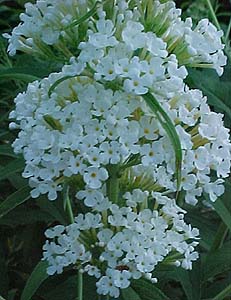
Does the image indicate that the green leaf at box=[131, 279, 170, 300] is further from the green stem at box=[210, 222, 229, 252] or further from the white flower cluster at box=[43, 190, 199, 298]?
the green stem at box=[210, 222, 229, 252]

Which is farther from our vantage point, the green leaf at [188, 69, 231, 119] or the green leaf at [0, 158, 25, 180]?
the green leaf at [188, 69, 231, 119]

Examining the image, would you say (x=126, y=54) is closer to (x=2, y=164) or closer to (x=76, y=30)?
Result: (x=76, y=30)

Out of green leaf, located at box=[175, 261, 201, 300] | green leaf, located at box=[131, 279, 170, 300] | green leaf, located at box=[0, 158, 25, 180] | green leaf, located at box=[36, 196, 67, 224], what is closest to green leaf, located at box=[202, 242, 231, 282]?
green leaf, located at box=[175, 261, 201, 300]

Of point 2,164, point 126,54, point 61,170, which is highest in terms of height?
point 126,54

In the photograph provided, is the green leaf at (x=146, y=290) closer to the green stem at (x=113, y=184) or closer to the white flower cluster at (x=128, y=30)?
the green stem at (x=113, y=184)

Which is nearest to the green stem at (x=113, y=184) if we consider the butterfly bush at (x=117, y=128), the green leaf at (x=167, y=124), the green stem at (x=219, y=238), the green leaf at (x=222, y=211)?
the butterfly bush at (x=117, y=128)

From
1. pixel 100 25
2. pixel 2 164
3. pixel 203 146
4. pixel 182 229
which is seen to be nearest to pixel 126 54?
pixel 100 25
